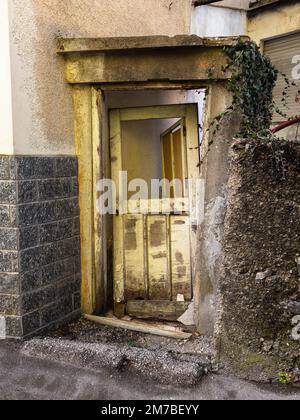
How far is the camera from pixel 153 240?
505 centimetres

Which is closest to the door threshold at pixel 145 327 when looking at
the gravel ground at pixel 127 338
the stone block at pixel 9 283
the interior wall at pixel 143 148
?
the gravel ground at pixel 127 338

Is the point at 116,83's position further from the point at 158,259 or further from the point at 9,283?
the point at 9,283

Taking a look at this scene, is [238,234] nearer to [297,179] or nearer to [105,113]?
[297,179]

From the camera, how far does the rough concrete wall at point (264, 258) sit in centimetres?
315

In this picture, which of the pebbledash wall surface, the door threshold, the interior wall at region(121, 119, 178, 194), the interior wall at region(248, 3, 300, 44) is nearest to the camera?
the pebbledash wall surface

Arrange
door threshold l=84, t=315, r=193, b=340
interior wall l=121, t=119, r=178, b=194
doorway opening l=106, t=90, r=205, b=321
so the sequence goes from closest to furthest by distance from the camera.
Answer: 1. door threshold l=84, t=315, r=193, b=340
2. doorway opening l=106, t=90, r=205, b=321
3. interior wall l=121, t=119, r=178, b=194

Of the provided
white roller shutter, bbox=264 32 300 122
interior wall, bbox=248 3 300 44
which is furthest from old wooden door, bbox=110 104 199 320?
interior wall, bbox=248 3 300 44

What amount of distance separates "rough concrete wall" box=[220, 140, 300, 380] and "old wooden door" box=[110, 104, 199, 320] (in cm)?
173

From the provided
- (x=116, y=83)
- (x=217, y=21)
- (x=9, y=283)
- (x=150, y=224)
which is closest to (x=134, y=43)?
(x=116, y=83)

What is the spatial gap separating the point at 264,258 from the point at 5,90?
248 centimetres

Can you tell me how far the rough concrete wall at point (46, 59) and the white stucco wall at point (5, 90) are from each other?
48 millimetres

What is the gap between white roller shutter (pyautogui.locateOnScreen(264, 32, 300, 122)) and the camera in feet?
25.9

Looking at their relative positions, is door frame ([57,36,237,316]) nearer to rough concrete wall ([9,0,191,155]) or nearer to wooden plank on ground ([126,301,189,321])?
rough concrete wall ([9,0,191,155])

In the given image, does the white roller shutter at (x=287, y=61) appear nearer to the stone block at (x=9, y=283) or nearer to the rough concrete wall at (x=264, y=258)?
the rough concrete wall at (x=264, y=258)
